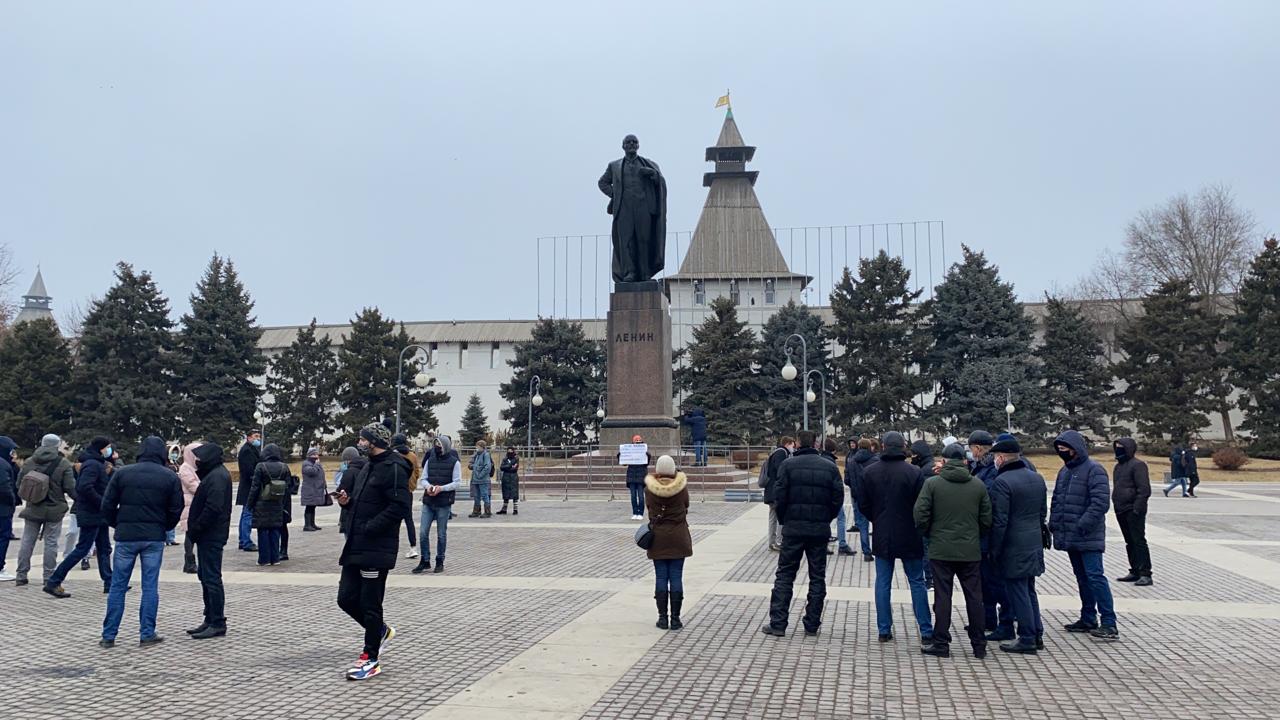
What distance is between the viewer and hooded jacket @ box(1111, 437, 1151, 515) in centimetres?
961

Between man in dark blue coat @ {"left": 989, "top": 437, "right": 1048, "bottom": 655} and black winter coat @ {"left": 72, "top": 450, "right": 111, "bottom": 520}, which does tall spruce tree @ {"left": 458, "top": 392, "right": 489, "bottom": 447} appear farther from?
man in dark blue coat @ {"left": 989, "top": 437, "right": 1048, "bottom": 655}

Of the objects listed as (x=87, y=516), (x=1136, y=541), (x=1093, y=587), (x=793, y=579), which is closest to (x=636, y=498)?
(x=1136, y=541)

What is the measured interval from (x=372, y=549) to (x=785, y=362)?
149 feet

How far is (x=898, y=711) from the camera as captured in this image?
17.2 ft

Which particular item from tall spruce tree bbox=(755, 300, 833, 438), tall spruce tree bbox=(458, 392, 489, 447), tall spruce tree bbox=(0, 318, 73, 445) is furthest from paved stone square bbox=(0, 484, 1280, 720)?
tall spruce tree bbox=(458, 392, 489, 447)

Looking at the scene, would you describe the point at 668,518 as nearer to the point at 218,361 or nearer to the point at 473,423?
the point at 218,361

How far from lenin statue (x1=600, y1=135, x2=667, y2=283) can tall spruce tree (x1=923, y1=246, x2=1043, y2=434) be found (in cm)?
2821

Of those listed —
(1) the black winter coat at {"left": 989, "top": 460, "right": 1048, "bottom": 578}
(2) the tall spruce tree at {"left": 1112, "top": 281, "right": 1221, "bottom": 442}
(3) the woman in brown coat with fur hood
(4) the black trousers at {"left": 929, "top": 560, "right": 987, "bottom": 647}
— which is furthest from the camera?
(2) the tall spruce tree at {"left": 1112, "top": 281, "right": 1221, "bottom": 442}

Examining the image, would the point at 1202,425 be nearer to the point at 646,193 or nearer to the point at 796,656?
the point at 646,193

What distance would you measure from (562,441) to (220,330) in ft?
62.6

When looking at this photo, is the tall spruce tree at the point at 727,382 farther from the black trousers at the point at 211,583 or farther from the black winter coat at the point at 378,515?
the black winter coat at the point at 378,515

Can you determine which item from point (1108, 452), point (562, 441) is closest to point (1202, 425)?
point (1108, 452)

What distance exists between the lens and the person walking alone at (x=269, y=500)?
1156 centimetres

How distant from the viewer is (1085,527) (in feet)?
24.1
